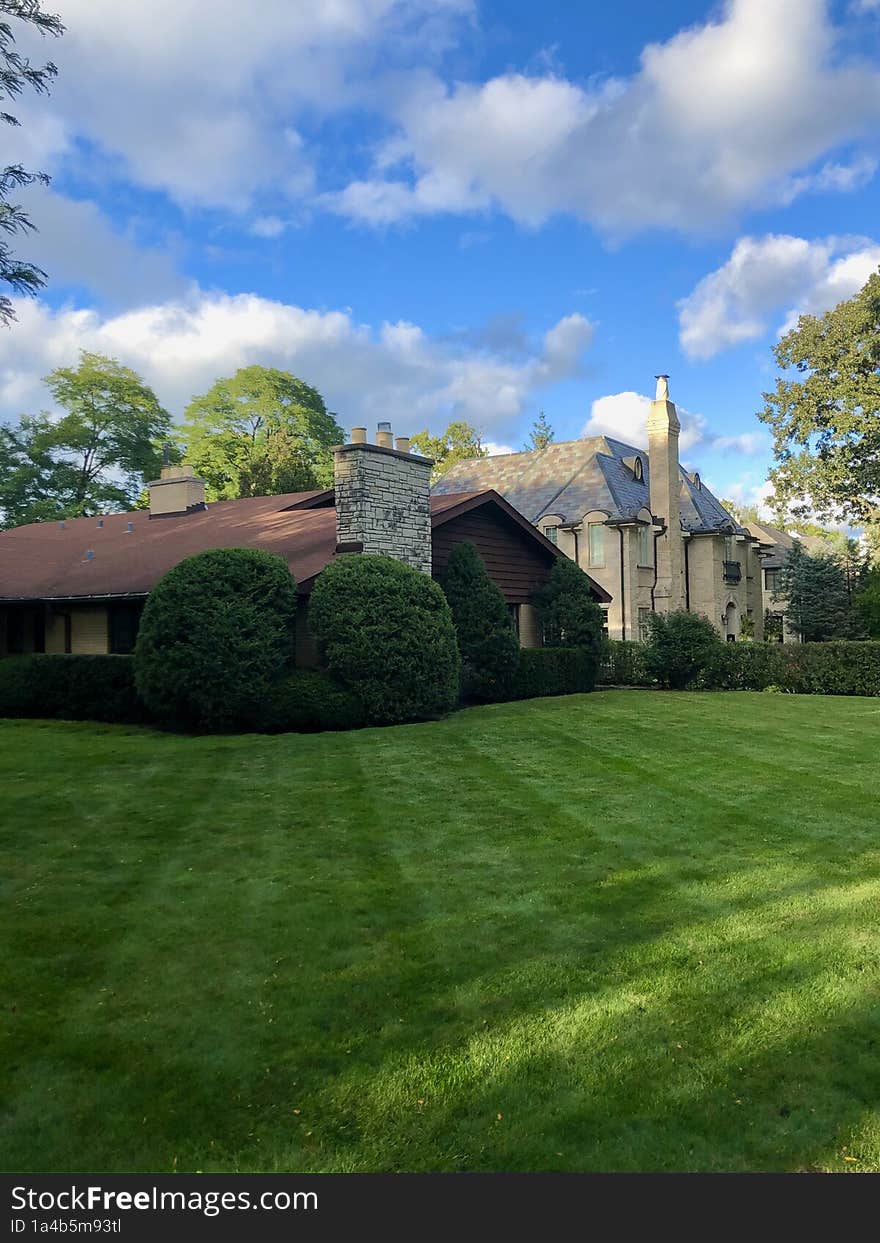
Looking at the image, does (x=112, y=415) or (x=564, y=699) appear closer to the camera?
(x=564, y=699)

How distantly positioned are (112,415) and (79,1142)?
42253 millimetres

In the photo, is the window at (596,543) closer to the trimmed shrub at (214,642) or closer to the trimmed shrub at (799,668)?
the trimmed shrub at (799,668)

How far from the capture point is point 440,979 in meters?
4.59

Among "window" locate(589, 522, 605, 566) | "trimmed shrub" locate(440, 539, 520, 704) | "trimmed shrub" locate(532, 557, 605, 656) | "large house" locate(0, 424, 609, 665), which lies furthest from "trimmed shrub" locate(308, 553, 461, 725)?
"window" locate(589, 522, 605, 566)

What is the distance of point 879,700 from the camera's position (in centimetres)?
2145

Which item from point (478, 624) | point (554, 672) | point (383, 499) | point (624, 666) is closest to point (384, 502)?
point (383, 499)

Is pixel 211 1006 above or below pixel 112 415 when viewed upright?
below

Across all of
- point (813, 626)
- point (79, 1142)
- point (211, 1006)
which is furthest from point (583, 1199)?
point (813, 626)

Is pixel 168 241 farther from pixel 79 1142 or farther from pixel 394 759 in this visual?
pixel 79 1142

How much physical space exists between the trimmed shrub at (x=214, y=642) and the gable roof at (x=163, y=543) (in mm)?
1159

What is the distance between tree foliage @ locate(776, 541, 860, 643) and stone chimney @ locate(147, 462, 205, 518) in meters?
26.8

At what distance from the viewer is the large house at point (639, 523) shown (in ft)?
105

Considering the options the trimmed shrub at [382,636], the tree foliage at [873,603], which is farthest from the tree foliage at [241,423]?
the trimmed shrub at [382,636]

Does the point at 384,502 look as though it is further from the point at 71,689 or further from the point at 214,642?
the point at 71,689
